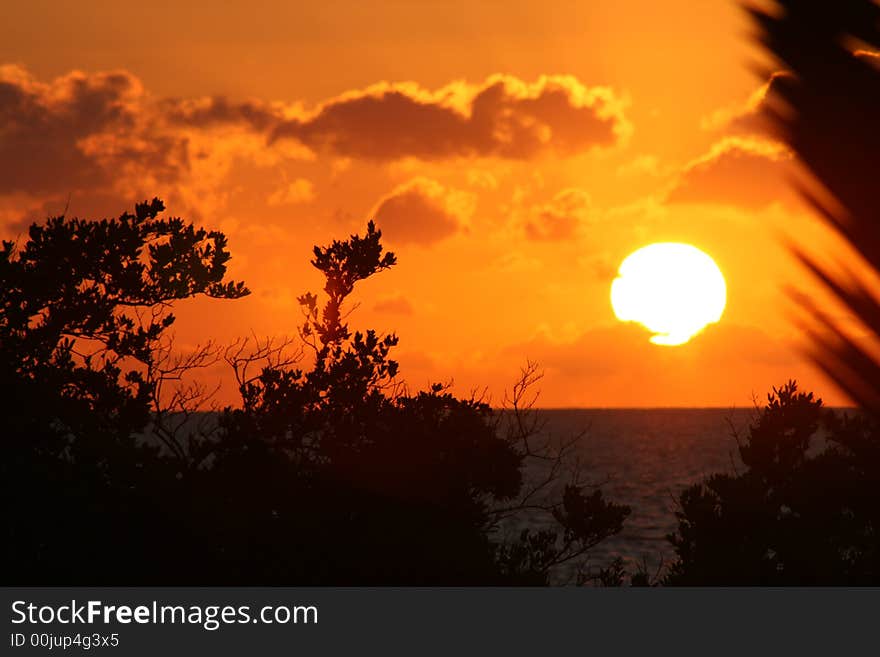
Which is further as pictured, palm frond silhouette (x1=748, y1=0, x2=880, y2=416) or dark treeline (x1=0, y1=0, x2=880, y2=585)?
dark treeline (x1=0, y1=0, x2=880, y2=585)

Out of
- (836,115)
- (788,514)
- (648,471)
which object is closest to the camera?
(836,115)

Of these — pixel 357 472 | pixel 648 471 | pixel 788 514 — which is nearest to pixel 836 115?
pixel 357 472

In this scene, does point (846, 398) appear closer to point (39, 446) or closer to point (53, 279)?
point (39, 446)

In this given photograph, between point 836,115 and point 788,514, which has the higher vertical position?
point 836,115

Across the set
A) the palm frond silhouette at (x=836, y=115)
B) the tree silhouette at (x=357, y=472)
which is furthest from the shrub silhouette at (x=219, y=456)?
the palm frond silhouette at (x=836, y=115)

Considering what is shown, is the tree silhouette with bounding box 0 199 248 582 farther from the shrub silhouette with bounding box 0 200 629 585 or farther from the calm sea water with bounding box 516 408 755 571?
the calm sea water with bounding box 516 408 755 571

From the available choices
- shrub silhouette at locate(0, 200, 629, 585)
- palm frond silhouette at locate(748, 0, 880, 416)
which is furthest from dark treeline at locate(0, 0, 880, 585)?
palm frond silhouette at locate(748, 0, 880, 416)

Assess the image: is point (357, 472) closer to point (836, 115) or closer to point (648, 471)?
point (836, 115)

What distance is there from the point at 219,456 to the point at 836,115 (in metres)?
11.1

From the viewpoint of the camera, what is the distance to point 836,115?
3.94 m

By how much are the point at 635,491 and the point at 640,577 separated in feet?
266

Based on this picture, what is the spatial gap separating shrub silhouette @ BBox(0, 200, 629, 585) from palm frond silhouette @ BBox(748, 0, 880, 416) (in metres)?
8.61

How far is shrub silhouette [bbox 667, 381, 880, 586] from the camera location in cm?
1730
